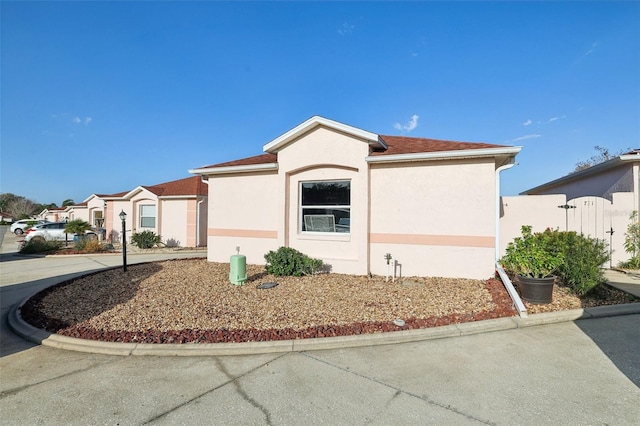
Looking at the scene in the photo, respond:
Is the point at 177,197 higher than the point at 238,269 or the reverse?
higher

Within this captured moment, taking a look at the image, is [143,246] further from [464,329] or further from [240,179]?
[464,329]

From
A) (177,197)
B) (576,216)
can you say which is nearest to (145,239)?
(177,197)

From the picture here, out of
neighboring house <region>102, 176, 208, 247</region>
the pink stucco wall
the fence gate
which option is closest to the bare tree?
neighboring house <region>102, 176, 208, 247</region>

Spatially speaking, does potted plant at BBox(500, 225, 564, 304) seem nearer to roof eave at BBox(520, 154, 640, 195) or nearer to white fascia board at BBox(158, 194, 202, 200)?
roof eave at BBox(520, 154, 640, 195)

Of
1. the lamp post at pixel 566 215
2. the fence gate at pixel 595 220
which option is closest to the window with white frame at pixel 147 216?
the lamp post at pixel 566 215

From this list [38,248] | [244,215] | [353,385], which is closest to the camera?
[353,385]

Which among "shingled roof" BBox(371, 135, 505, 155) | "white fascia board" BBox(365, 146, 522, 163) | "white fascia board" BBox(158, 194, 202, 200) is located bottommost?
"white fascia board" BBox(158, 194, 202, 200)

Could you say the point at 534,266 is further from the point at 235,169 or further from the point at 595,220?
the point at 235,169

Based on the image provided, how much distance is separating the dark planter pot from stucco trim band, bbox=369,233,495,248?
1759 mm

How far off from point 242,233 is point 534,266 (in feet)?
26.4

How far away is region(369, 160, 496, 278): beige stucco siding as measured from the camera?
7383 mm

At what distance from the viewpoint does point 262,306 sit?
5.72 m

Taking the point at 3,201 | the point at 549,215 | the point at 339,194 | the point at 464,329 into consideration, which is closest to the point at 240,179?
the point at 339,194

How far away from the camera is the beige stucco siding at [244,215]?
31.6 ft
